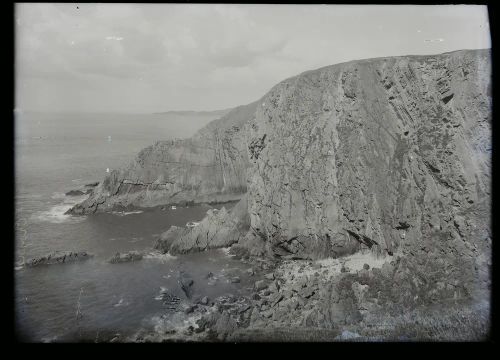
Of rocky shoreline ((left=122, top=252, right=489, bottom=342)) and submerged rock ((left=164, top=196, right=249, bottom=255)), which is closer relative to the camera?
rocky shoreline ((left=122, top=252, right=489, bottom=342))

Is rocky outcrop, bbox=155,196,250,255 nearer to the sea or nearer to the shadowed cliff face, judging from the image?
the shadowed cliff face

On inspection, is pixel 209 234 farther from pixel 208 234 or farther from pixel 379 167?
pixel 379 167

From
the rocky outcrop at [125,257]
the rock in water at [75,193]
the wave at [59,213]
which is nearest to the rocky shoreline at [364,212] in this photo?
the rocky outcrop at [125,257]

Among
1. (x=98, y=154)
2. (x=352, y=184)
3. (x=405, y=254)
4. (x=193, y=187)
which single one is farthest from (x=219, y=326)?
(x=98, y=154)

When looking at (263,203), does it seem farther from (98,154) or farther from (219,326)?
(98,154)

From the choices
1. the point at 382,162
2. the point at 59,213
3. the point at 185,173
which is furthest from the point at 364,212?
the point at 59,213

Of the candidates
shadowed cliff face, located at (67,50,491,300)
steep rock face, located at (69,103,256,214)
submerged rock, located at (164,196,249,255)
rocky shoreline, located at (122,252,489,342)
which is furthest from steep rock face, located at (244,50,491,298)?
steep rock face, located at (69,103,256,214)

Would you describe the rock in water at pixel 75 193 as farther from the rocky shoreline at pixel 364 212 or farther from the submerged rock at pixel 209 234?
the rocky shoreline at pixel 364 212

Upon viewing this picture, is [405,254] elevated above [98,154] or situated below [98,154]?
below

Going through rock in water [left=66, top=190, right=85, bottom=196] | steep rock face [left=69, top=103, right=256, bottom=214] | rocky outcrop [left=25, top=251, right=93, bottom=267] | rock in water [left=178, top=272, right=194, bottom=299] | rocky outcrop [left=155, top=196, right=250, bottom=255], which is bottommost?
rock in water [left=178, top=272, right=194, bottom=299]
